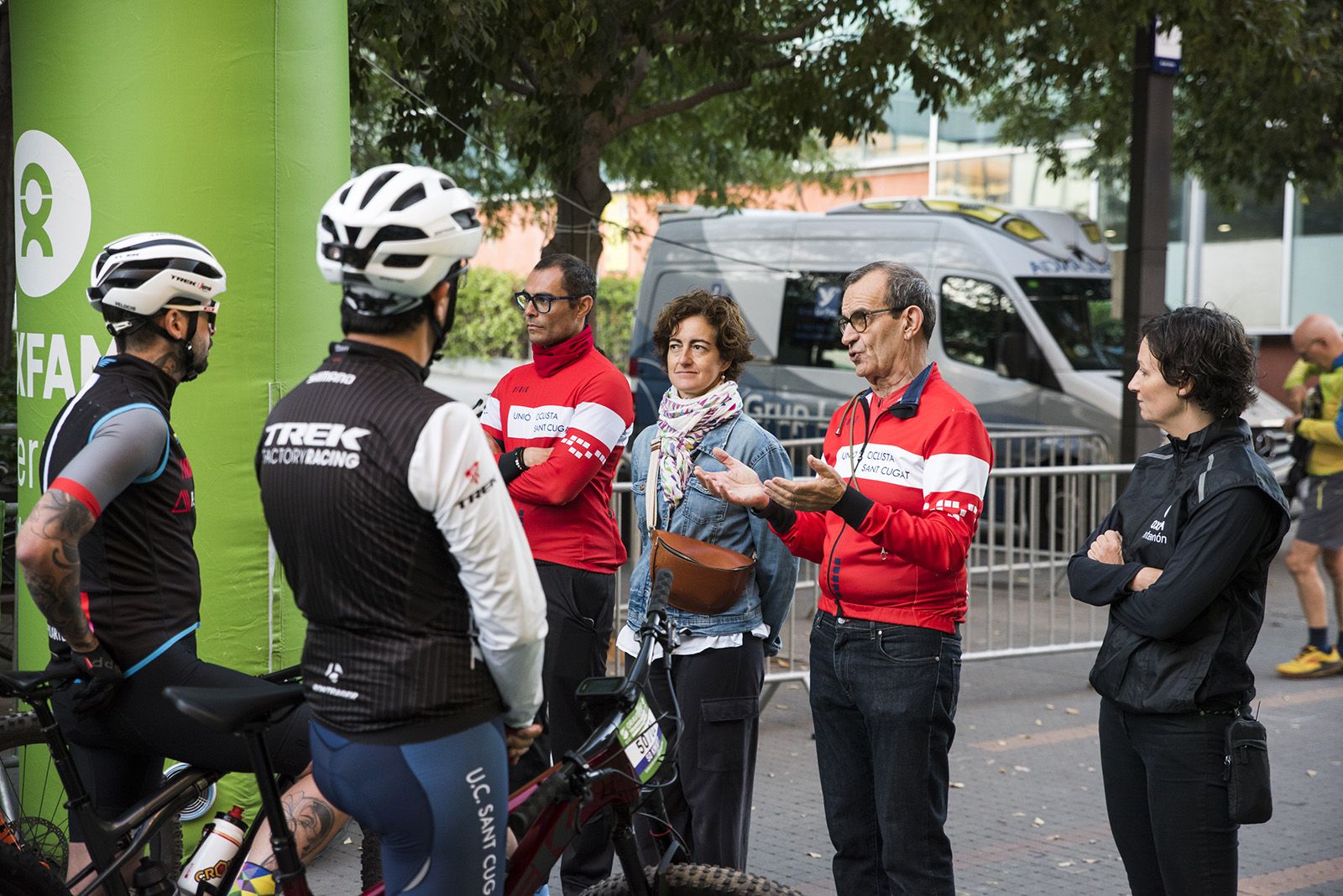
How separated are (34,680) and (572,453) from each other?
1731mm

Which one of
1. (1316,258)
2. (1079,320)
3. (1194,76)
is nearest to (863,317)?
(1079,320)

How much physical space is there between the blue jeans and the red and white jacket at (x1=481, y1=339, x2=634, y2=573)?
103cm

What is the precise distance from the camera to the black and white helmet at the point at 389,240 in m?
2.62

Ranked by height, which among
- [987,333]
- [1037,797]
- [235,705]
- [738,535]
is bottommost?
[1037,797]

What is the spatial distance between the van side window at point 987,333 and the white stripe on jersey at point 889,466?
30.9ft

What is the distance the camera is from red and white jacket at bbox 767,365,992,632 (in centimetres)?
367

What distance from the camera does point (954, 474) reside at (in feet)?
12.3


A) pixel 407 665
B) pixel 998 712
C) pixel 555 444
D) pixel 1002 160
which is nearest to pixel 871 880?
pixel 555 444

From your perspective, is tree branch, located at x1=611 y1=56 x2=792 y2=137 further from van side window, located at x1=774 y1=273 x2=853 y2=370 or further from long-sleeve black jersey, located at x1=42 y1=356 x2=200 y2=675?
long-sleeve black jersey, located at x1=42 y1=356 x2=200 y2=675

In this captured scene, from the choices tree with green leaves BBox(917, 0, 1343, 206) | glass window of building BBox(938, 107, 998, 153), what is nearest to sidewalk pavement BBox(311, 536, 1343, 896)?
tree with green leaves BBox(917, 0, 1343, 206)

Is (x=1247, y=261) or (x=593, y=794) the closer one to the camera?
(x=593, y=794)

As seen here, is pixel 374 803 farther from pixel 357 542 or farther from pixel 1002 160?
pixel 1002 160

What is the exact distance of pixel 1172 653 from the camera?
348cm

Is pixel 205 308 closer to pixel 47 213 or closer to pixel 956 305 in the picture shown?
pixel 47 213
